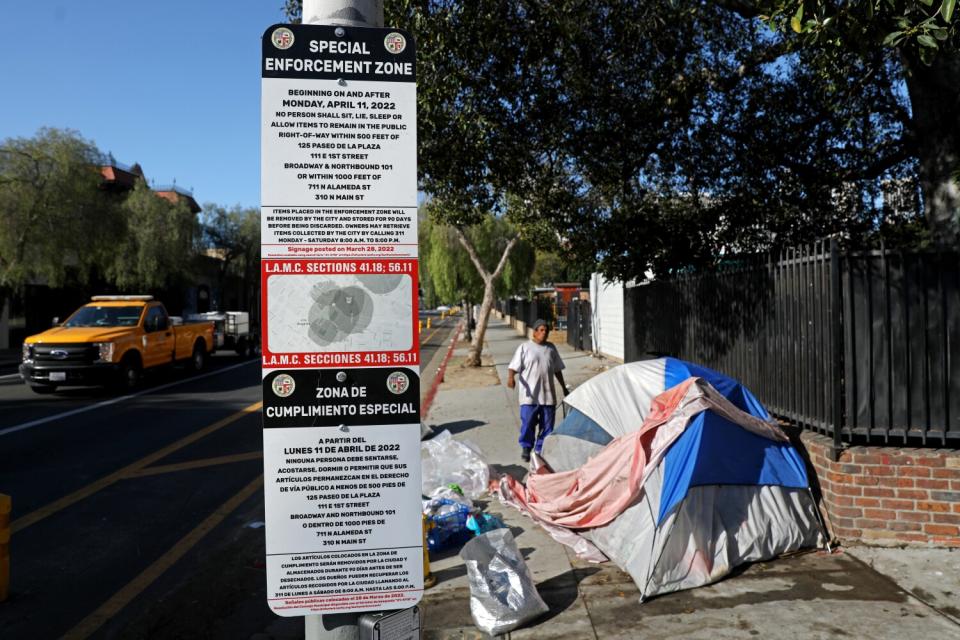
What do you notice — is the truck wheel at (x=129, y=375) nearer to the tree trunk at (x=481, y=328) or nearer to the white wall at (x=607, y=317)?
the tree trunk at (x=481, y=328)

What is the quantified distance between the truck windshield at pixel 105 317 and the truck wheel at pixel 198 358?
314cm

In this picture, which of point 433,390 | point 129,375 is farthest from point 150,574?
point 129,375

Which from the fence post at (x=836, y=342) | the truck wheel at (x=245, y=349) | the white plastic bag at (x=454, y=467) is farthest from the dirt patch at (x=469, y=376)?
the fence post at (x=836, y=342)

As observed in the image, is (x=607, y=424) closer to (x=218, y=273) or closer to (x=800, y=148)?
(x=800, y=148)

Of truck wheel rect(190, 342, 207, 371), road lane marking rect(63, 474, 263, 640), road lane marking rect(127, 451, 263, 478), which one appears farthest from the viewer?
truck wheel rect(190, 342, 207, 371)

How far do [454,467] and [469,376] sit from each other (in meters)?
12.0

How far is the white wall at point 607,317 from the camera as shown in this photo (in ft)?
65.1

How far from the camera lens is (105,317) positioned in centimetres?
1773

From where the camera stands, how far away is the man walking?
29.0 ft

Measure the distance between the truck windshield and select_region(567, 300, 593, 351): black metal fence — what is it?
44.9 feet

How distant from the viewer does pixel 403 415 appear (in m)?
2.18

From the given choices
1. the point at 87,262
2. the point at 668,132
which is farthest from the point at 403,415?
the point at 87,262

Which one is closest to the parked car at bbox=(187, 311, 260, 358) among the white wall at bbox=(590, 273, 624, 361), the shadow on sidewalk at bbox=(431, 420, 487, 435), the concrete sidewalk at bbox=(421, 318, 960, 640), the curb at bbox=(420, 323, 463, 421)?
the curb at bbox=(420, 323, 463, 421)

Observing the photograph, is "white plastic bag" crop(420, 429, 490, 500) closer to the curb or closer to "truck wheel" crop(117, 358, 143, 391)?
the curb
